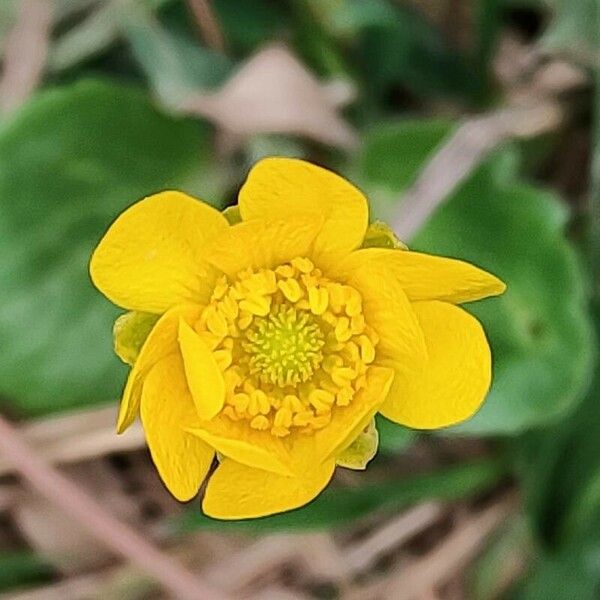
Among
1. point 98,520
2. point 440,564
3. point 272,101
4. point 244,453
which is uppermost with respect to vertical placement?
point 244,453

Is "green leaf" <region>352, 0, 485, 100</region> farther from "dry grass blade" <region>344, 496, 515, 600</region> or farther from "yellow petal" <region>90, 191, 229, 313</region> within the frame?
"yellow petal" <region>90, 191, 229, 313</region>

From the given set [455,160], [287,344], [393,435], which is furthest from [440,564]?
[287,344]

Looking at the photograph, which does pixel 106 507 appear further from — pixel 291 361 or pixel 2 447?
pixel 291 361

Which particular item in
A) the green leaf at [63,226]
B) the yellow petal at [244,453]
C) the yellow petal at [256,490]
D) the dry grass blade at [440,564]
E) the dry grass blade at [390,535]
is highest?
the yellow petal at [244,453]

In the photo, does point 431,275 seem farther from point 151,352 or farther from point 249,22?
point 249,22

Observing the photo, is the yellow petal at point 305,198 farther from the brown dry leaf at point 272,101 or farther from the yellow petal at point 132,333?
the brown dry leaf at point 272,101

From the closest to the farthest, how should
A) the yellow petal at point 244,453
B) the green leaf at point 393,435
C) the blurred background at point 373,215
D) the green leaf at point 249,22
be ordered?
the yellow petal at point 244,453 → the green leaf at point 393,435 → the blurred background at point 373,215 → the green leaf at point 249,22

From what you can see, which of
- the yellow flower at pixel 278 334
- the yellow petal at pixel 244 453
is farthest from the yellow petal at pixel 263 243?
the yellow petal at pixel 244 453
